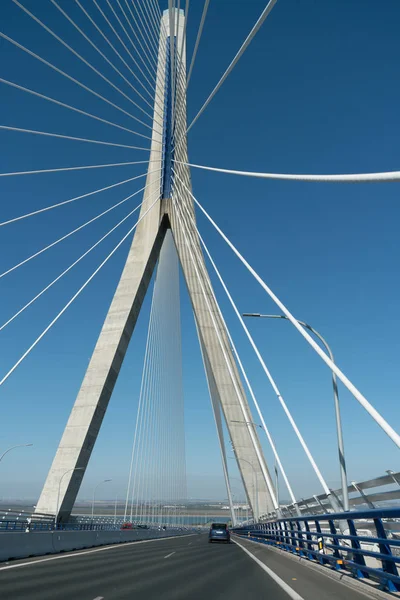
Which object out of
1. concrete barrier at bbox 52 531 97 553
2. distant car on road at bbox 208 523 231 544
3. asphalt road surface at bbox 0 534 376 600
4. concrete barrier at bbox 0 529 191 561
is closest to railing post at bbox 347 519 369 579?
asphalt road surface at bbox 0 534 376 600

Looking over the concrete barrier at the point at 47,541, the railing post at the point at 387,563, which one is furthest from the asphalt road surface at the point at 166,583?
the concrete barrier at the point at 47,541

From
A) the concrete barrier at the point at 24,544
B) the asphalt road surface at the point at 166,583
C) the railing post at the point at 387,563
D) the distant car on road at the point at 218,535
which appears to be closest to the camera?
the railing post at the point at 387,563

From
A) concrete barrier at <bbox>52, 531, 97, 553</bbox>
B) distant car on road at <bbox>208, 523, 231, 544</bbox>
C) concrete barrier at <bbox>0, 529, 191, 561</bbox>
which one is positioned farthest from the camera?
distant car on road at <bbox>208, 523, 231, 544</bbox>

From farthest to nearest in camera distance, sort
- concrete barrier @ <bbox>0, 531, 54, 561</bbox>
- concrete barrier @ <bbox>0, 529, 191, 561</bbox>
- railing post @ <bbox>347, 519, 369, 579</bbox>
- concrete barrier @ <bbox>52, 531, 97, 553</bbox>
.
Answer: concrete barrier @ <bbox>52, 531, 97, 553</bbox> < concrete barrier @ <bbox>0, 529, 191, 561</bbox> < concrete barrier @ <bbox>0, 531, 54, 561</bbox> < railing post @ <bbox>347, 519, 369, 579</bbox>

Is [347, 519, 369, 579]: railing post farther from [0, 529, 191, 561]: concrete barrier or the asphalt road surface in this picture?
[0, 529, 191, 561]: concrete barrier

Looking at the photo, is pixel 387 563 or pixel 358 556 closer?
pixel 387 563

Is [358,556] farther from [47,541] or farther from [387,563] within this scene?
[47,541]

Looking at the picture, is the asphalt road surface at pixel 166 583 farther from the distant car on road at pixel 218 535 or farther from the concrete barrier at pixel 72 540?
the distant car on road at pixel 218 535

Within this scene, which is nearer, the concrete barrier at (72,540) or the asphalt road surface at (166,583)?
the asphalt road surface at (166,583)

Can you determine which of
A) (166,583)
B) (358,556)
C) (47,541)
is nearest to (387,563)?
(358,556)

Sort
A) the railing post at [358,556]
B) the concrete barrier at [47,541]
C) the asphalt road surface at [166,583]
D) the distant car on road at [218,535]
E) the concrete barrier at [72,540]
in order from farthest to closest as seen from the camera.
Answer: the distant car on road at [218,535] → the concrete barrier at [72,540] → the concrete barrier at [47,541] → the railing post at [358,556] → the asphalt road surface at [166,583]

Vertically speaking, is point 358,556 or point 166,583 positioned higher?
point 358,556

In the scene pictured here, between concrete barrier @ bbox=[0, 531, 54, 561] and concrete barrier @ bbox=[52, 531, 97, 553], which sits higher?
concrete barrier @ bbox=[52, 531, 97, 553]

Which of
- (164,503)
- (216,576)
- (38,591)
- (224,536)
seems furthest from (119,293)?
(38,591)
